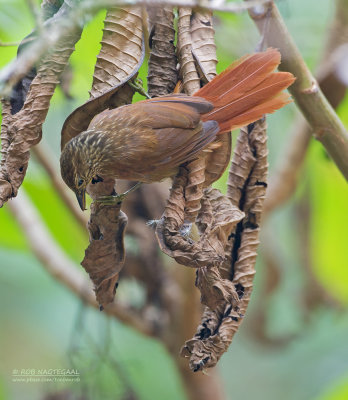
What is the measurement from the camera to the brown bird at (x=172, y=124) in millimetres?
Answer: 1641

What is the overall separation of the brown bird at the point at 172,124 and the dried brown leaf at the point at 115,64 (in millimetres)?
67

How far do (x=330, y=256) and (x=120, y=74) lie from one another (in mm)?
2864

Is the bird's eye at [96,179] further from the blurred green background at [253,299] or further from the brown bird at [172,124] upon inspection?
the blurred green background at [253,299]

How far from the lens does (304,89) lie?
1.83m

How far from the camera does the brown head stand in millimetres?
1741

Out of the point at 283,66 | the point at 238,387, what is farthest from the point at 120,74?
the point at 238,387

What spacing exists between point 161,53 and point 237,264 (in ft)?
1.97

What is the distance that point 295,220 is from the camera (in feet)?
15.6

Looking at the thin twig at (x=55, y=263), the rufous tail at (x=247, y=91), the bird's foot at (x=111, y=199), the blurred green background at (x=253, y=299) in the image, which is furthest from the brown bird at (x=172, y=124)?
the thin twig at (x=55, y=263)

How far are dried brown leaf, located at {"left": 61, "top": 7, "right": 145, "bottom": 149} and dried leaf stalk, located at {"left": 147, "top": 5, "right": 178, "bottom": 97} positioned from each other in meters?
0.06

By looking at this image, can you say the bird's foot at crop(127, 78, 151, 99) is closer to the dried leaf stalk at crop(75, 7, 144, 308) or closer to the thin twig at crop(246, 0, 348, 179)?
the dried leaf stalk at crop(75, 7, 144, 308)

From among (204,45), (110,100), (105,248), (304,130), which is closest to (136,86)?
(110,100)

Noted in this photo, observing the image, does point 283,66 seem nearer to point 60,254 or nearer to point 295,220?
point 60,254

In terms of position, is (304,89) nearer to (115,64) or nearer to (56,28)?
(115,64)
